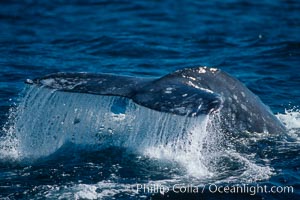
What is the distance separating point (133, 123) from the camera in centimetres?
849

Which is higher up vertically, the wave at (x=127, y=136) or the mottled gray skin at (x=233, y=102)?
the mottled gray skin at (x=233, y=102)

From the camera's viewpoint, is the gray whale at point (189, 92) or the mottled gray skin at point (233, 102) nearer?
the gray whale at point (189, 92)

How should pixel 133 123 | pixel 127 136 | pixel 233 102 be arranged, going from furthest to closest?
pixel 127 136 → pixel 133 123 → pixel 233 102

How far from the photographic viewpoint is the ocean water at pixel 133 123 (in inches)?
284

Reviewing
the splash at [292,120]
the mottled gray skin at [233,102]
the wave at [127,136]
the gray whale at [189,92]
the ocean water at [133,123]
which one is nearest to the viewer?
the gray whale at [189,92]

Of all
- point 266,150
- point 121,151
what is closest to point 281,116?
point 266,150

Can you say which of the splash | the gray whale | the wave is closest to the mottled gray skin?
the gray whale

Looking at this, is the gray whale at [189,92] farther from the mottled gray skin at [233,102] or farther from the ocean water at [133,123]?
the ocean water at [133,123]

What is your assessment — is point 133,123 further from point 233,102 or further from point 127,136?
point 233,102

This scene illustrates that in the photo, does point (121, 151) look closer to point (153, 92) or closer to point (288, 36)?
point (153, 92)

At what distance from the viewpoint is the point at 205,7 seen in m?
22.6

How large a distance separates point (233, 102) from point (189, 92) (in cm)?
142

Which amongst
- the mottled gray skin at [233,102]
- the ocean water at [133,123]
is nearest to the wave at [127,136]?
the ocean water at [133,123]

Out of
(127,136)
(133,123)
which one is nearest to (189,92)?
(133,123)
